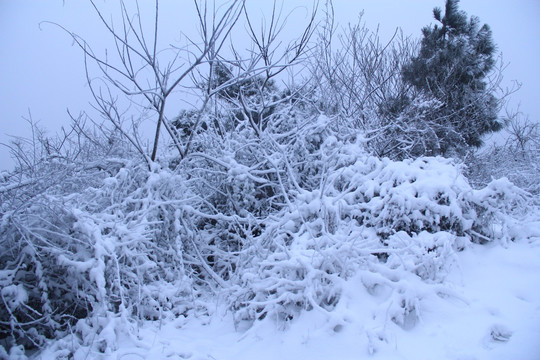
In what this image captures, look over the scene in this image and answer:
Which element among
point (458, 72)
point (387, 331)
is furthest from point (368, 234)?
point (458, 72)

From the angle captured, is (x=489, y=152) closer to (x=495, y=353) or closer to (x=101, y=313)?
(x=495, y=353)

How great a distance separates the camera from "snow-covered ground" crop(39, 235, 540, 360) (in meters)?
2.63

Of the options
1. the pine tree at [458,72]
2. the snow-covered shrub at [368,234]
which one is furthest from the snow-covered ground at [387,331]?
the pine tree at [458,72]

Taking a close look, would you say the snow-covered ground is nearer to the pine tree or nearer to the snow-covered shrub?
the snow-covered shrub

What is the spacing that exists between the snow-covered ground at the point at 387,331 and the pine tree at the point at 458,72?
7654mm

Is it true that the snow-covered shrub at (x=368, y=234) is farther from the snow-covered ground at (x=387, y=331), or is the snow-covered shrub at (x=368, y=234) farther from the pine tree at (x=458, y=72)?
the pine tree at (x=458, y=72)

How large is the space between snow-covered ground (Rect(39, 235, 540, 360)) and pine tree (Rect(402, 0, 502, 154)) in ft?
25.1

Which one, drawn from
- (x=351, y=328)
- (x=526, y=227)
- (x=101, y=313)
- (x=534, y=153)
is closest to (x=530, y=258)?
(x=526, y=227)

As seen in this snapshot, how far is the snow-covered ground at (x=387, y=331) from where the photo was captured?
263cm

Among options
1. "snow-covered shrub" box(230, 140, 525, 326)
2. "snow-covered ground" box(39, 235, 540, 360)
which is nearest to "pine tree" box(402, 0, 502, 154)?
"snow-covered shrub" box(230, 140, 525, 326)

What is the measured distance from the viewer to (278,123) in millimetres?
7047

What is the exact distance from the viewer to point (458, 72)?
35.4 ft

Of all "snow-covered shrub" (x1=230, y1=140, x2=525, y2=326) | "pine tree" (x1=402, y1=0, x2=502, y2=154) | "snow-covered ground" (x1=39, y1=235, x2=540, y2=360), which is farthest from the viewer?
"pine tree" (x1=402, y1=0, x2=502, y2=154)

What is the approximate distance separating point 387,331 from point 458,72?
33.7ft
